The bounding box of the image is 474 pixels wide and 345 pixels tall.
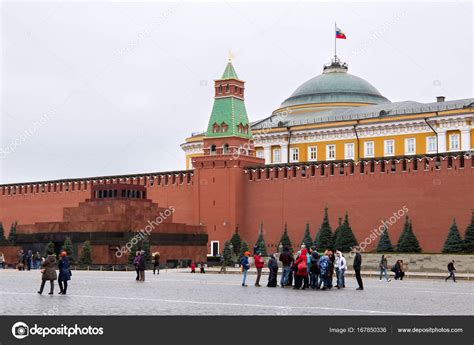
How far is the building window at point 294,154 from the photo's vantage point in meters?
49.3

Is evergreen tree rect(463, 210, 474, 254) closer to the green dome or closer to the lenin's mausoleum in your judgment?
the lenin's mausoleum

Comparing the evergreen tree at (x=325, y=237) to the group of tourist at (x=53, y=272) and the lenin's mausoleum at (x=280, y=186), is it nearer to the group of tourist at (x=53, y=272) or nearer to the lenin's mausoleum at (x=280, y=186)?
the lenin's mausoleum at (x=280, y=186)

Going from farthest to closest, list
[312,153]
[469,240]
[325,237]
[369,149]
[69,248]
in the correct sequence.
Result: [312,153] < [369,149] < [325,237] < [69,248] < [469,240]

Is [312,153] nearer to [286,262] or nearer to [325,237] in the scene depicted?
[325,237]

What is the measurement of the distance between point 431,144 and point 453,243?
13313 millimetres

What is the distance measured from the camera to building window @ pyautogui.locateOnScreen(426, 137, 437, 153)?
44.5 meters

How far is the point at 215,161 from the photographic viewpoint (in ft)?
134

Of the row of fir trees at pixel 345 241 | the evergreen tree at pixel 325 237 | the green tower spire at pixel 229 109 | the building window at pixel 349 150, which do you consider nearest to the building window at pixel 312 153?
the building window at pixel 349 150

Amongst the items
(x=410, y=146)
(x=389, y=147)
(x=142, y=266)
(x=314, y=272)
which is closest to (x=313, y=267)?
(x=314, y=272)

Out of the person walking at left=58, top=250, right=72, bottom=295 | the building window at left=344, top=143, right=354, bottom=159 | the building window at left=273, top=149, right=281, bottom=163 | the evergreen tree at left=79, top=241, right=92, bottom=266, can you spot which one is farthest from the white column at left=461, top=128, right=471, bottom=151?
the person walking at left=58, top=250, right=72, bottom=295

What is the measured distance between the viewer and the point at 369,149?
1847 inches

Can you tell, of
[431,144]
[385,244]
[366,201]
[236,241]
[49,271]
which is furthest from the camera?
[431,144]
